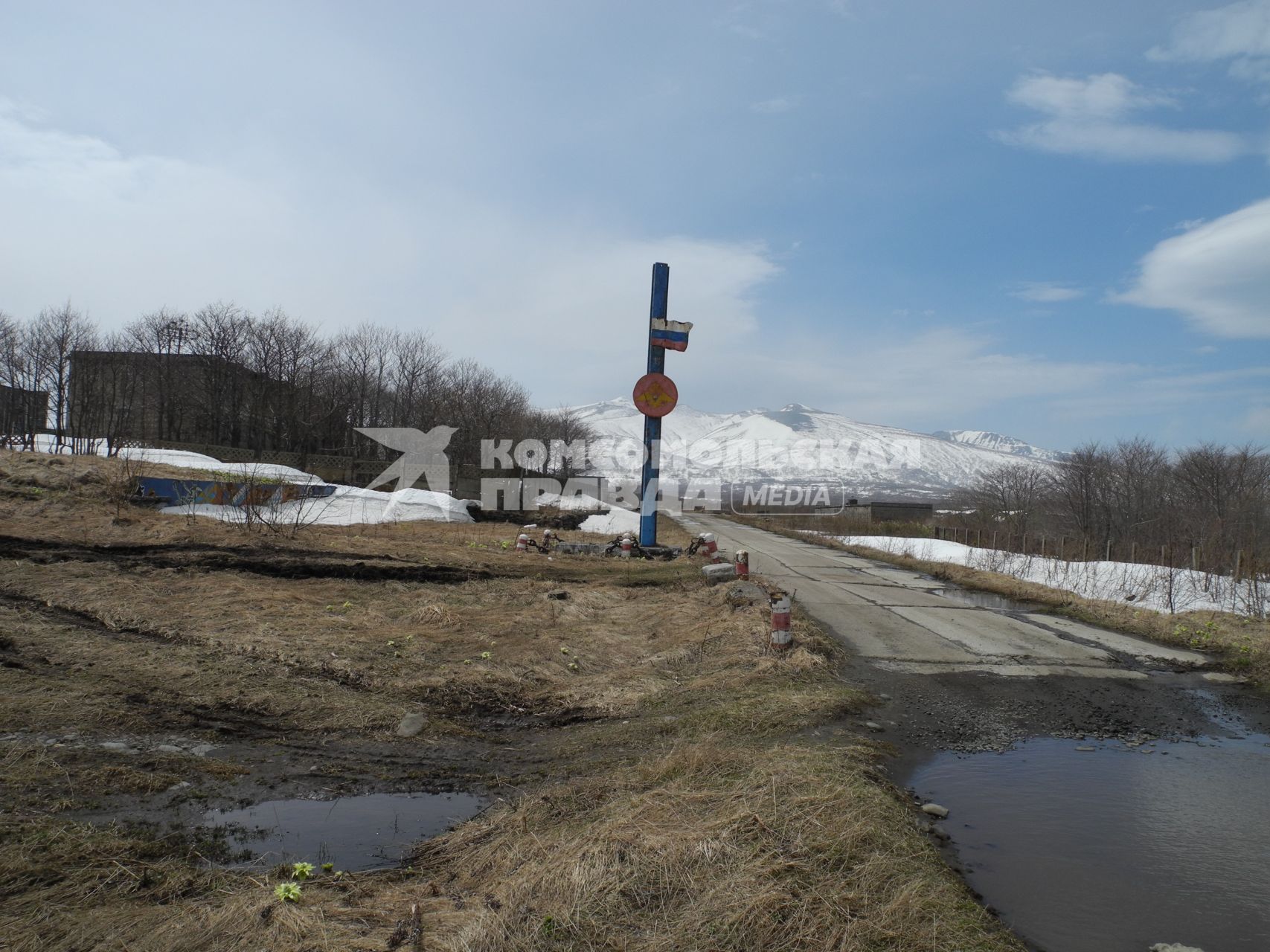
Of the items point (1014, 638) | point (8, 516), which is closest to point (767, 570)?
point (1014, 638)

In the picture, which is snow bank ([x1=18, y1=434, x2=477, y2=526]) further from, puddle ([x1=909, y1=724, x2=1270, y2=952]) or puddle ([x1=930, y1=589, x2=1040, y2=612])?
puddle ([x1=909, y1=724, x2=1270, y2=952])

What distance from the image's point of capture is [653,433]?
54.0 ft

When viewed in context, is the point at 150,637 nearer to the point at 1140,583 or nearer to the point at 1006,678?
the point at 1006,678

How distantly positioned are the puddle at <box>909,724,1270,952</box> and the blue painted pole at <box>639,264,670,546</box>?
1020 centimetres

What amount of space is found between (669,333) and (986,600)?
323 inches

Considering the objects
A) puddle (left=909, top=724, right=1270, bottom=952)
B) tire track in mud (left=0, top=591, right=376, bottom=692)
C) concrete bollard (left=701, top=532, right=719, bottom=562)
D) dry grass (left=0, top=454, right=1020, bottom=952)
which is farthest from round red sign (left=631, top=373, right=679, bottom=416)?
puddle (left=909, top=724, right=1270, bottom=952)

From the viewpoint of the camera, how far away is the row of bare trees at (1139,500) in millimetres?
36219

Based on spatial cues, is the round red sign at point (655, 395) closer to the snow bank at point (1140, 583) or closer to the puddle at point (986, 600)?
the puddle at point (986, 600)

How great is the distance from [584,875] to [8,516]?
1692cm

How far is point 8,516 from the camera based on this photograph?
1506cm

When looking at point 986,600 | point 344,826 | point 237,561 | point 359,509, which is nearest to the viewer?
point 344,826

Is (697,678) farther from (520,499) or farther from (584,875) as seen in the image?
(520,499)

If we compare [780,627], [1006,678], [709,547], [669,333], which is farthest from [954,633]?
[669,333]

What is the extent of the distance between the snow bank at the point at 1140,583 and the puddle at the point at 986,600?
2.00 metres
